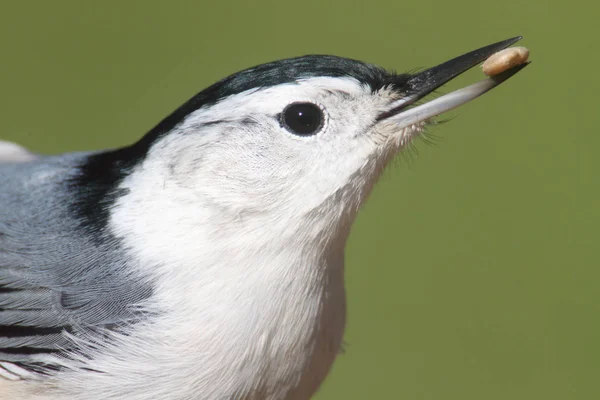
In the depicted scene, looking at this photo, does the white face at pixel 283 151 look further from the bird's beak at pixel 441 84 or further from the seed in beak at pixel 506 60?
the seed in beak at pixel 506 60

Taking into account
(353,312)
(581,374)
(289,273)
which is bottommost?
(581,374)

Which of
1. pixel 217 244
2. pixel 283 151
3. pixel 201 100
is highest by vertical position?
pixel 201 100

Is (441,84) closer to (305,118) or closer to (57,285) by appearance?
(305,118)

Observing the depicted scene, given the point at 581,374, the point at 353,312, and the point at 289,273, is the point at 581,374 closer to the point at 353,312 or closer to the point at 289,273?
the point at 353,312

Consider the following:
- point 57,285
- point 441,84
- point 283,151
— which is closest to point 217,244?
point 283,151

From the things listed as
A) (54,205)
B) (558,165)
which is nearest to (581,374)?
(558,165)

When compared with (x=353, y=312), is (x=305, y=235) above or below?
above

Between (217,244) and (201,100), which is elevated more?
(201,100)
